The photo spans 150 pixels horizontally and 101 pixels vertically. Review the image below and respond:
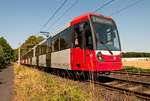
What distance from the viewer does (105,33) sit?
6.74 metres

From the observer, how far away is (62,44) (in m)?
8.63

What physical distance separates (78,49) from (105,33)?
5.52ft

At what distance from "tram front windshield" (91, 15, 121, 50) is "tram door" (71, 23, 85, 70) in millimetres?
826

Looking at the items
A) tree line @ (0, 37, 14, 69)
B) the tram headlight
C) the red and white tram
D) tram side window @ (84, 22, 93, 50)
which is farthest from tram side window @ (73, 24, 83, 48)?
tree line @ (0, 37, 14, 69)

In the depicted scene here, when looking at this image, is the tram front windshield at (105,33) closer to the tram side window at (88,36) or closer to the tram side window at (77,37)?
the tram side window at (88,36)

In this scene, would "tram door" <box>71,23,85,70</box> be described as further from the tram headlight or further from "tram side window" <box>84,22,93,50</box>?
the tram headlight

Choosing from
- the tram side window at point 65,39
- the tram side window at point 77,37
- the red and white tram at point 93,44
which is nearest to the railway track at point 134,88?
the red and white tram at point 93,44

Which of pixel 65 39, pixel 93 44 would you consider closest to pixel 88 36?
pixel 93 44

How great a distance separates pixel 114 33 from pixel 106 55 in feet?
5.47

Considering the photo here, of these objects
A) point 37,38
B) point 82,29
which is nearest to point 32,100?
point 82,29

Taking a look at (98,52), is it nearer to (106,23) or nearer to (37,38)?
(106,23)

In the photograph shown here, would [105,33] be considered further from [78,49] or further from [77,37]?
[78,49]

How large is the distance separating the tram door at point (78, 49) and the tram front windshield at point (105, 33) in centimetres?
83

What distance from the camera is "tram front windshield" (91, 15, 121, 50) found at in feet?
20.9
